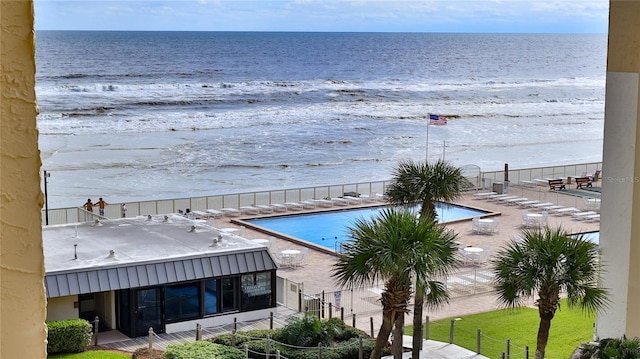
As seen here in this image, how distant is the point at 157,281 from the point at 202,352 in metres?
4.17

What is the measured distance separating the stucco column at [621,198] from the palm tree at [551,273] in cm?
38

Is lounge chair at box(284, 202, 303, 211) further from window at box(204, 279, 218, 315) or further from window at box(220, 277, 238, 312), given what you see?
window at box(204, 279, 218, 315)

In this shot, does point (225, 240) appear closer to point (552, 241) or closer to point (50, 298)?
point (50, 298)

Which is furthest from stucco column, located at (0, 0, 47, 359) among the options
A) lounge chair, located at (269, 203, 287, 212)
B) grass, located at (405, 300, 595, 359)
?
lounge chair, located at (269, 203, 287, 212)

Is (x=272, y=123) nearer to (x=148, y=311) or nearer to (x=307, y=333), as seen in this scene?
(x=148, y=311)

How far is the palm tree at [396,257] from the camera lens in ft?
54.9

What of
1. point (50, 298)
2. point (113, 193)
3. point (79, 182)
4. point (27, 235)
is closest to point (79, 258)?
point (50, 298)

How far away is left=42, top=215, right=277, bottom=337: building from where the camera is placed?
22.7m

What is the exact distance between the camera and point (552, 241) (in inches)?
656

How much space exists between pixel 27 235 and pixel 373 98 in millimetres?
113357

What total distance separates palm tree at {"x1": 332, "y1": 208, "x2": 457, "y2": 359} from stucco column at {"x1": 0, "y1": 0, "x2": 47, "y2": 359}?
14.7m

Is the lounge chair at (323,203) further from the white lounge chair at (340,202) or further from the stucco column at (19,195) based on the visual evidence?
the stucco column at (19,195)

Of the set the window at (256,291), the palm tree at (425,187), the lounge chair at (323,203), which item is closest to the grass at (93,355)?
the window at (256,291)

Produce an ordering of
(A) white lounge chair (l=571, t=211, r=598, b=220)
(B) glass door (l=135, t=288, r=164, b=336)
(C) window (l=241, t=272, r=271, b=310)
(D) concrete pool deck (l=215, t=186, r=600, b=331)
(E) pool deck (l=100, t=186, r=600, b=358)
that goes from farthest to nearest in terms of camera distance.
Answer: (A) white lounge chair (l=571, t=211, r=598, b=220), (D) concrete pool deck (l=215, t=186, r=600, b=331), (C) window (l=241, t=272, r=271, b=310), (E) pool deck (l=100, t=186, r=600, b=358), (B) glass door (l=135, t=288, r=164, b=336)
